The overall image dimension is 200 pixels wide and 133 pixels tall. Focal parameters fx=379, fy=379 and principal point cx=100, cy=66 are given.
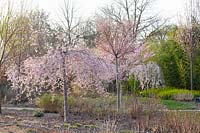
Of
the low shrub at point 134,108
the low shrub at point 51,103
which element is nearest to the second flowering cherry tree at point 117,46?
the low shrub at point 134,108

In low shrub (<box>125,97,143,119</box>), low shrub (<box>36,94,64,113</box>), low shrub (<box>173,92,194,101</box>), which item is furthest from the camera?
low shrub (<box>173,92,194,101</box>)

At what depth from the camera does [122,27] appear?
16422 mm

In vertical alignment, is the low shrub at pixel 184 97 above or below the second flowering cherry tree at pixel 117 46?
below

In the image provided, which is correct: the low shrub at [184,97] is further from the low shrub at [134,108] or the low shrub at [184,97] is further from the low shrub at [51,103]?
the low shrub at [134,108]

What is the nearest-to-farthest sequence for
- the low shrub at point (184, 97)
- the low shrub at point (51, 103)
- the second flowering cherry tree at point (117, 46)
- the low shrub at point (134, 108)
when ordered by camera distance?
the low shrub at point (134, 108)
the low shrub at point (51, 103)
the second flowering cherry tree at point (117, 46)
the low shrub at point (184, 97)

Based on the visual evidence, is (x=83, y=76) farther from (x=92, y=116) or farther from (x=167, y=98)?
(x=167, y=98)

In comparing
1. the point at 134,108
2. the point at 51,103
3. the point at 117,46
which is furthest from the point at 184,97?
the point at 134,108

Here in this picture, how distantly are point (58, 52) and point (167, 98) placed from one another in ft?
34.1

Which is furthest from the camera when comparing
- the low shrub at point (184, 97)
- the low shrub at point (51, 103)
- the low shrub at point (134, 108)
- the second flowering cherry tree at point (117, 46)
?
the low shrub at point (184, 97)

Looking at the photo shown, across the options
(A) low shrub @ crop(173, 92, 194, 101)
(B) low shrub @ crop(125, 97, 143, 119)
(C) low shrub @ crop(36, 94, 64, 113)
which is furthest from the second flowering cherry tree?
(A) low shrub @ crop(173, 92, 194, 101)

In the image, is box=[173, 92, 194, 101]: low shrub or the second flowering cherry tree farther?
box=[173, 92, 194, 101]: low shrub

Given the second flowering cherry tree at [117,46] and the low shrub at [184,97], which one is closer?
the second flowering cherry tree at [117,46]

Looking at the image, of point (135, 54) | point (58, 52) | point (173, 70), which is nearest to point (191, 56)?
point (173, 70)

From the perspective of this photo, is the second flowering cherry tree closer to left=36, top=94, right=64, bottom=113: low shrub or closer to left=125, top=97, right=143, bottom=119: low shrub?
left=125, top=97, right=143, bottom=119: low shrub
